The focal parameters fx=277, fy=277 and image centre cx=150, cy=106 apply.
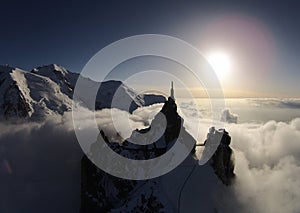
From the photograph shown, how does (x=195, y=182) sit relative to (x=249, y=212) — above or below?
above

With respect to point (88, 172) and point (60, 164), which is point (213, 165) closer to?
point (88, 172)

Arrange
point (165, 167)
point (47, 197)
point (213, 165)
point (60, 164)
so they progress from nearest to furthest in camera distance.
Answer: point (165, 167) < point (213, 165) < point (47, 197) < point (60, 164)

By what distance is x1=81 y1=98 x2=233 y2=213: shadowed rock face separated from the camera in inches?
3597

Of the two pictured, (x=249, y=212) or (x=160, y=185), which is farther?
(x=249, y=212)

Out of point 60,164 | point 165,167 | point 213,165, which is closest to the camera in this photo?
point 165,167

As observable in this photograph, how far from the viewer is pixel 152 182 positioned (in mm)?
94438

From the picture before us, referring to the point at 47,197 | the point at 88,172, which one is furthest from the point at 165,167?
the point at 47,197

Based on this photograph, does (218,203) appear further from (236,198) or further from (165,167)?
(165,167)

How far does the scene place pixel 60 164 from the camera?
19262 centimetres

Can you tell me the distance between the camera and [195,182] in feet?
323

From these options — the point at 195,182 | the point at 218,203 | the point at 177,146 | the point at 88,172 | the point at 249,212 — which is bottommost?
the point at 249,212

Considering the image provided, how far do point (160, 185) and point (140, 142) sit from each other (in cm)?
1697

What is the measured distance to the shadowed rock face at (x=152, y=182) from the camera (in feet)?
300

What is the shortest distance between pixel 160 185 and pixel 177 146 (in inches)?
637
